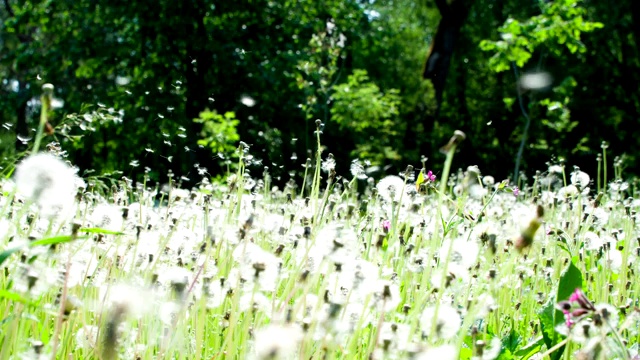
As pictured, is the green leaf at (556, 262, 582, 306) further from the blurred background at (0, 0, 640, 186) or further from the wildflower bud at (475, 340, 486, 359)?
the blurred background at (0, 0, 640, 186)

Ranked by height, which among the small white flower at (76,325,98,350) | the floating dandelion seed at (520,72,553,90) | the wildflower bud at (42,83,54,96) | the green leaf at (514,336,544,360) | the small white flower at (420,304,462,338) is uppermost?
the floating dandelion seed at (520,72,553,90)

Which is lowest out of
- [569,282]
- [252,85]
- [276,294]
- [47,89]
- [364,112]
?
[276,294]

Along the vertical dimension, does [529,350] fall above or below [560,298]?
below

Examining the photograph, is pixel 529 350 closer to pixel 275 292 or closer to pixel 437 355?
pixel 275 292

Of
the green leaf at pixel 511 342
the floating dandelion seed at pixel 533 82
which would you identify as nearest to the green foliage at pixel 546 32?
the floating dandelion seed at pixel 533 82

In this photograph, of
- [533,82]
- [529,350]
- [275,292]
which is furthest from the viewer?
[533,82]

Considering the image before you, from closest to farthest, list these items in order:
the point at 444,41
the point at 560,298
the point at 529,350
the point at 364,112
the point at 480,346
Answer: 1. the point at 480,346
2. the point at 560,298
3. the point at 529,350
4. the point at 364,112
5. the point at 444,41

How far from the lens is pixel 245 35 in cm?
1140

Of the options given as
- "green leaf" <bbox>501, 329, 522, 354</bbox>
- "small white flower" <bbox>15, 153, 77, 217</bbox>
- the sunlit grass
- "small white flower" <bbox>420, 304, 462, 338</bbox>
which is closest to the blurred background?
the sunlit grass

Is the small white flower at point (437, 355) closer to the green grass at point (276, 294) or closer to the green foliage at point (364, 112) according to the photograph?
the green grass at point (276, 294)

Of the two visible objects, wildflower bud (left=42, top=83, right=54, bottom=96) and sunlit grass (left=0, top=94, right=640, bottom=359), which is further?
sunlit grass (left=0, top=94, right=640, bottom=359)

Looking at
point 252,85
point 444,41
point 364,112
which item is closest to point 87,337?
point 252,85

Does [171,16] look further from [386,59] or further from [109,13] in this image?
[386,59]

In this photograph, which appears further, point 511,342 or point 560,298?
point 511,342
